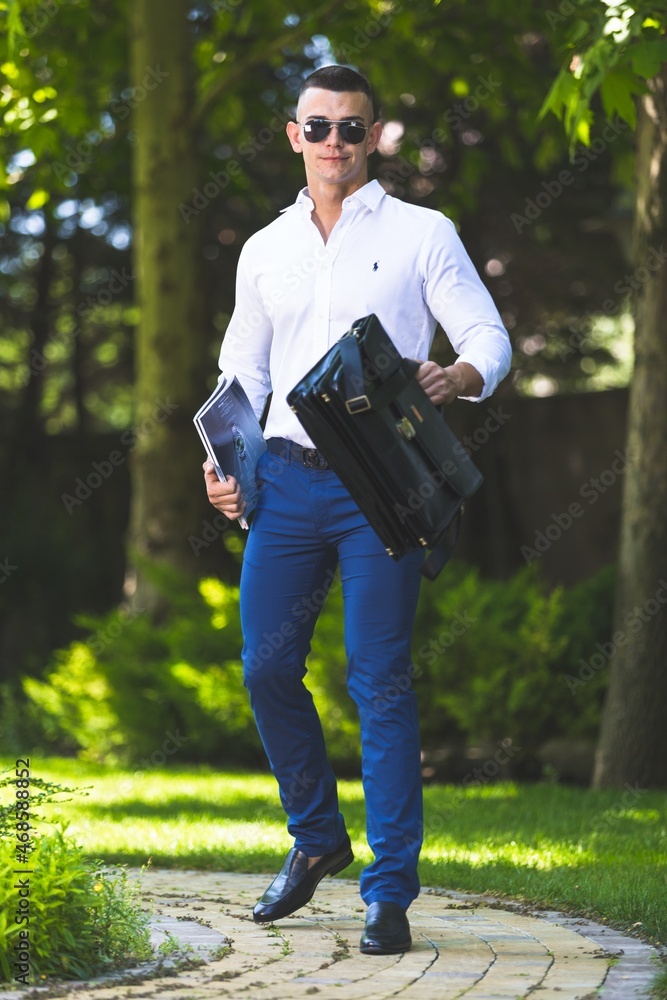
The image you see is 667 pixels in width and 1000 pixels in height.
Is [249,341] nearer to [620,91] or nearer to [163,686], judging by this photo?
[620,91]

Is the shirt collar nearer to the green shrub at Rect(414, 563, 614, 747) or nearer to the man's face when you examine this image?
the man's face

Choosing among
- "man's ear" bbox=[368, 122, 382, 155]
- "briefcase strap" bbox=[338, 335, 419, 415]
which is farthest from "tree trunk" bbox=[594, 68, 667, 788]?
"briefcase strap" bbox=[338, 335, 419, 415]

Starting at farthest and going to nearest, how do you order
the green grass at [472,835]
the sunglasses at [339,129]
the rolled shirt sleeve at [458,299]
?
the green grass at [472,835] < the sunglasses at [339,129] < the rolled shirt sleeve at [458,299]

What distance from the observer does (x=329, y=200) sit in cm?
413

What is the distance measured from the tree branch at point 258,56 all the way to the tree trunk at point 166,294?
15 cm

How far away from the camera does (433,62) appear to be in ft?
33.2

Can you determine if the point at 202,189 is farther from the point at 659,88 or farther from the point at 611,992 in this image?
the point at 611,992

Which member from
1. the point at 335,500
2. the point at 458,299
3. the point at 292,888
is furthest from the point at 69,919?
the point at 458,299

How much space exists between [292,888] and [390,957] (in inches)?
19.2

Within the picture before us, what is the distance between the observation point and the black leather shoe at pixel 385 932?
367 centimetres

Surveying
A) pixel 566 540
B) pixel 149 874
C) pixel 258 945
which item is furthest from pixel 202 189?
pixel 258 945

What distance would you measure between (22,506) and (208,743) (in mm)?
5180

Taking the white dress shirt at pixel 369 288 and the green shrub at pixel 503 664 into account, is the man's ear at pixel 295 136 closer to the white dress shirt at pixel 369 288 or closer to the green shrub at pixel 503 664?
the white dress shirt at pixel 369 288

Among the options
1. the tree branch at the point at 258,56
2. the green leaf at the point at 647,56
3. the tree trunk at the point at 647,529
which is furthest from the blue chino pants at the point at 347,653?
the tree branch at the point at 258,56
